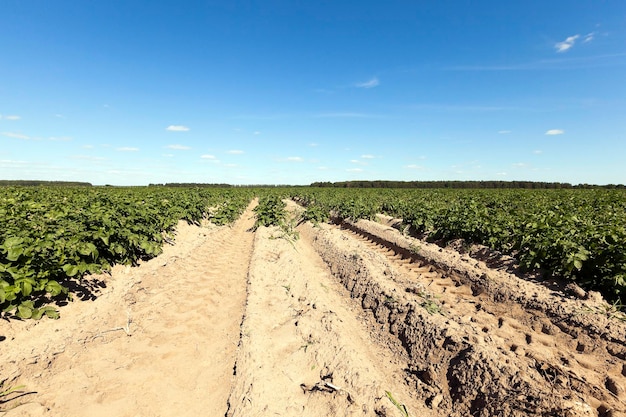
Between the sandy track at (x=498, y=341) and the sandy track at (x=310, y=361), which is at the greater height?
the sandy track at (x=498, y=341)

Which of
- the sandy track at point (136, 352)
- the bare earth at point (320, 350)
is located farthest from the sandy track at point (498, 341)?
the sandy track at point (136, 352)

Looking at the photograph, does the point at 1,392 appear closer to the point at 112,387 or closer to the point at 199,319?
the point at 112,387

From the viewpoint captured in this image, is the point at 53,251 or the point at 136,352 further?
the point at 53,251

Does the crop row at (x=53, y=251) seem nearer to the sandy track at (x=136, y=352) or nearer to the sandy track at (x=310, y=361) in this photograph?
the sandy track at (x=136, y=352)

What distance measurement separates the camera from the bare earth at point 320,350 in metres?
3.41

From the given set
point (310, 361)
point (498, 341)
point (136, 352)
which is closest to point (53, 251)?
point (136, 352)

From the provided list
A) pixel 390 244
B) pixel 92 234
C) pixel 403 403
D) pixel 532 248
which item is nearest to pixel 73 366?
pixel 92 234

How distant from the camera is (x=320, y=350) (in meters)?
4.44

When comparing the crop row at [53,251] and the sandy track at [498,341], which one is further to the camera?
the crop row at [53,251]

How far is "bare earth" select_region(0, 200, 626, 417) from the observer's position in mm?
3406

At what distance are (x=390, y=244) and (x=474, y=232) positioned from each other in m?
3.08

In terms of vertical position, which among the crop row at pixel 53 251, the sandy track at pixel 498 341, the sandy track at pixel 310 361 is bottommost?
the sandy track at pixel 310 361

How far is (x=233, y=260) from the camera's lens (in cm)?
985

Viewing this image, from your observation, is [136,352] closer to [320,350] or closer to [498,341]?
[320,350]
